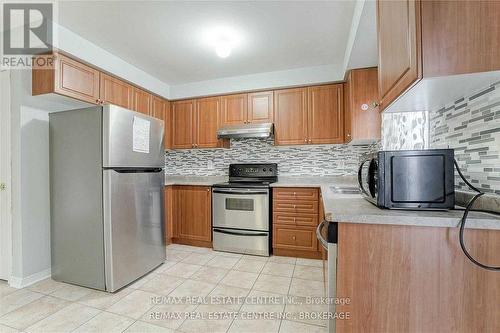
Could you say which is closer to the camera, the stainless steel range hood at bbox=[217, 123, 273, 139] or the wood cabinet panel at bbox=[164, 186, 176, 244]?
the stainless steel range hood at bbox=[217, 123, 273, 139]

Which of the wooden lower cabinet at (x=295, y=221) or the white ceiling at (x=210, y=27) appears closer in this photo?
the white ceiling at (x=210, y=27)

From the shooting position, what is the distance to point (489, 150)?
3.37 feet

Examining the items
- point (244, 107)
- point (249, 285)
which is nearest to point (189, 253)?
point (249, 285)

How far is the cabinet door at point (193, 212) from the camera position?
3186 mm

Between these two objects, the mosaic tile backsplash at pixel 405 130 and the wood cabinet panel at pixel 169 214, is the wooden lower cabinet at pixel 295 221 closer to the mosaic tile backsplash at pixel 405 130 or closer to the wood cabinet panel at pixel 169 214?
the mosaic tile backsplash at pixel 405 130

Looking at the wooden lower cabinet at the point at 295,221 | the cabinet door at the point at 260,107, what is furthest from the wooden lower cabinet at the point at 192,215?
the cabinet door at the point at 260,107

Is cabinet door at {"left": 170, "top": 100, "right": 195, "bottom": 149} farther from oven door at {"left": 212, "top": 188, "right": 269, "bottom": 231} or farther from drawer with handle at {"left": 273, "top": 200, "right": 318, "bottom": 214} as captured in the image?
drawer with handle at {"left": 273, "top": 200, "right": 318, "bottom": 214}

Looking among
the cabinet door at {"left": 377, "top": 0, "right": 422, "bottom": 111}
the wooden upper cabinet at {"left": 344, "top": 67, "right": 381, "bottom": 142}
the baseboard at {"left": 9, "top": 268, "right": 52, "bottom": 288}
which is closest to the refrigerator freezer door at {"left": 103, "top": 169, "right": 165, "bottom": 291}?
the baseboard at {"left": 9, "top": 268, "right": 52, "bottom": 288}

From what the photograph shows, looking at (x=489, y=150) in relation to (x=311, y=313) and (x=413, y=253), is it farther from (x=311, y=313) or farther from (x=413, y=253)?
(x=311, y=313)

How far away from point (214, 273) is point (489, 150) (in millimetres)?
2297

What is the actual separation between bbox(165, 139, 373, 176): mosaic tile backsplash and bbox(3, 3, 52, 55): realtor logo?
2.10 m

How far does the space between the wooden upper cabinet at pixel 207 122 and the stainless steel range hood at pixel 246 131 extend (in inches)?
7.9

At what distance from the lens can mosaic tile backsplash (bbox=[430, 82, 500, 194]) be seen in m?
0.99

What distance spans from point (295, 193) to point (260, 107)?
1.26 metres
